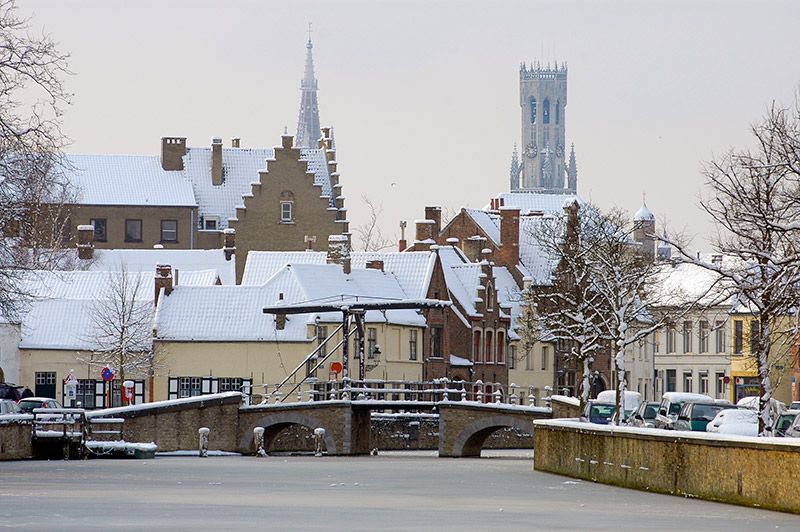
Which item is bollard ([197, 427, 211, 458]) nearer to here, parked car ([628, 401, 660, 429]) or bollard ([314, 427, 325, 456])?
bollard ([314, 427, 325, 456])

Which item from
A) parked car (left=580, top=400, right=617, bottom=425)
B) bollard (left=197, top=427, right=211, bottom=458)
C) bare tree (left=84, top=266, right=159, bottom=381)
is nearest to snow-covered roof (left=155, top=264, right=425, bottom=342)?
bare tree (left=84, top=266, right=159, bottom=381)

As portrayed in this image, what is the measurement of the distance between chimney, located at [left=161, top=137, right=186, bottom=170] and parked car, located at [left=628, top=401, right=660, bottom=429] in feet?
203

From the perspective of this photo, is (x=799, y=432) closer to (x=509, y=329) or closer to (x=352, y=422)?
(x=352, y=422)

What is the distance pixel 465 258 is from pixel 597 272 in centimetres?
3448

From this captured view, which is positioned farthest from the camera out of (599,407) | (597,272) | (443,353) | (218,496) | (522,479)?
(443,353)

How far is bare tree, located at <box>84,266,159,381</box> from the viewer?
9250 cm

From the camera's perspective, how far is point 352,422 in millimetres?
81562

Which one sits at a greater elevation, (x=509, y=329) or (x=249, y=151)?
(x=249, y=151)

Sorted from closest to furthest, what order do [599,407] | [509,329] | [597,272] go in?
[599,407] < [597,272] < [509,329]

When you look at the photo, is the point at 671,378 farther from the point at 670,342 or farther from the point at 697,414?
the point at 697,414

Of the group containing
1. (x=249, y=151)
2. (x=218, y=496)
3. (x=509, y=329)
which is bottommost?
(x=218, y=496)

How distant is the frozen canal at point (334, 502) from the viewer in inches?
1232

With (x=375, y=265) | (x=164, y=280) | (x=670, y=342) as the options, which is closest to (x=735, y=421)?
(x=164, y=280)

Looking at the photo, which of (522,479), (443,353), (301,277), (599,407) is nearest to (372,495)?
(522,479)
